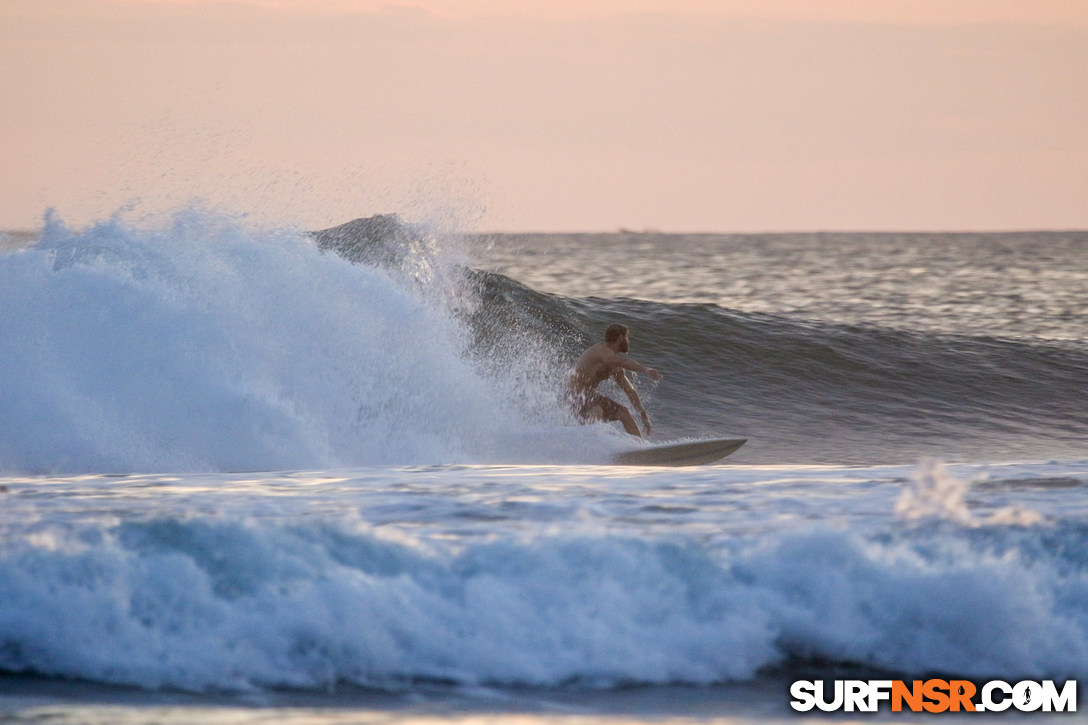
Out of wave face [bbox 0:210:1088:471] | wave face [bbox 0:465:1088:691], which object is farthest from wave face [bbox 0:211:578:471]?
wave face [bbox 0:465:1088:691]

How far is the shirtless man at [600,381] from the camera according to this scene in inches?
453

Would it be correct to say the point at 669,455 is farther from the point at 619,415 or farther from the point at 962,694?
the point at 962,694

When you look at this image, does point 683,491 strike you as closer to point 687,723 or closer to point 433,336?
point 687,723

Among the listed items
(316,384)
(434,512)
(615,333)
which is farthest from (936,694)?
(316,384)

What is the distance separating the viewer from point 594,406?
1153cm

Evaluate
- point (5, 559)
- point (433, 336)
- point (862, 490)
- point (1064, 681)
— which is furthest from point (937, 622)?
point (433, 336)

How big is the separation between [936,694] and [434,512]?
3.04 m

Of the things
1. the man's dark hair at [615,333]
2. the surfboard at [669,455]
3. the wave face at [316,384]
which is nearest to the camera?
the wave face at [316,384]

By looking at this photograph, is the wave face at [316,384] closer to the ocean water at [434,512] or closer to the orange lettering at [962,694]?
the ocean water at [434,512]

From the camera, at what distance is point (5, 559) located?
5.79m

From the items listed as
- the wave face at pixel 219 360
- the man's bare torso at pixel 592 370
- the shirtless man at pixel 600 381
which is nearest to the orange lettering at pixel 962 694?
the wave face at pixel 219 360

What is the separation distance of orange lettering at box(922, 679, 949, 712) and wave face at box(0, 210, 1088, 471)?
5.37m

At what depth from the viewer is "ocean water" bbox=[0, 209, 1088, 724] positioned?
5.22m

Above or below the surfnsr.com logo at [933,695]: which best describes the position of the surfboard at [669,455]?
above
